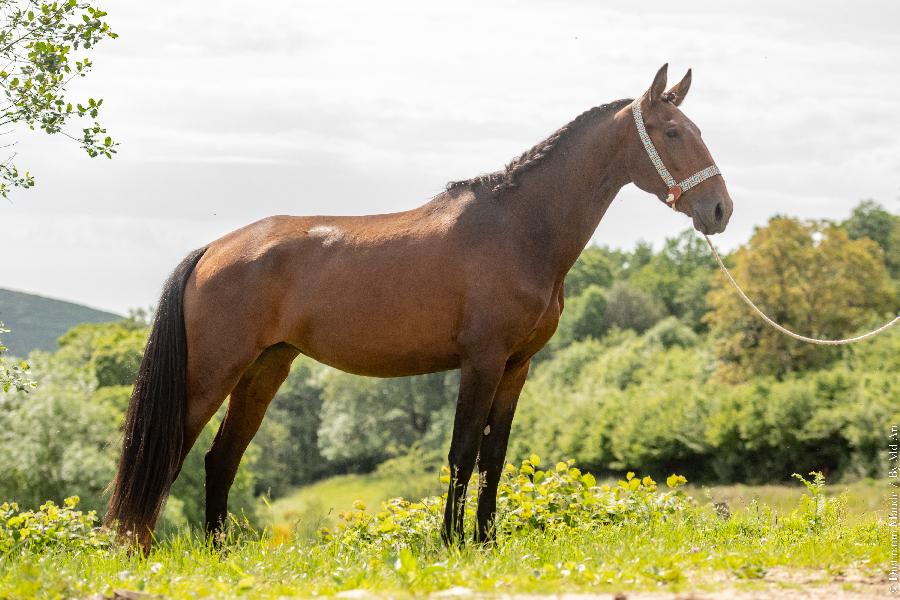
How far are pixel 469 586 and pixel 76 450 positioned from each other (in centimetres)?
3338

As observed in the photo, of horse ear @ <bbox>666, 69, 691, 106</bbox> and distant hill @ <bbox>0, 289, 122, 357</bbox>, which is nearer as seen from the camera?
horse ear @ <bbox>666, 69, 691, 106</bbox>

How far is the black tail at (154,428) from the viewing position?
275 inches

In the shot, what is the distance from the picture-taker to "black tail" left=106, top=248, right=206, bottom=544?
6980 mm

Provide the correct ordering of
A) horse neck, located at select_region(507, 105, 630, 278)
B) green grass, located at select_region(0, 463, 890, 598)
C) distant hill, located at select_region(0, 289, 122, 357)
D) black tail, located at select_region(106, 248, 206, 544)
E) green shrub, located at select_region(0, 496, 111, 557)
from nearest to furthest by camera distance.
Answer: green grass, located at select_region(0, 463, 890, 598)
horse neck, located at select_region(507, 105, 630, 278)
black tail, located at select_region(106, 248, 206, 544)
green shrub, located at select_region(0, 496, 111, 557)
distant hill, located at select_region(0, 289, 122, 357)

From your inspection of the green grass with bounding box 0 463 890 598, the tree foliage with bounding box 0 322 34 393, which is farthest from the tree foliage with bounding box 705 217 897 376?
the tree foliage with bounding box 0 322 34 393

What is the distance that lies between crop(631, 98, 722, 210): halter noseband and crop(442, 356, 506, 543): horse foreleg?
1687 mm

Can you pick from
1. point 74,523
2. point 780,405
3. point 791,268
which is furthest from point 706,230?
point 791,268

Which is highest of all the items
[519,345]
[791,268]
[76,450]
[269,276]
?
[791,268]

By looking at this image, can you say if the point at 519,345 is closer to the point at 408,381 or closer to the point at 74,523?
the point at 74,523

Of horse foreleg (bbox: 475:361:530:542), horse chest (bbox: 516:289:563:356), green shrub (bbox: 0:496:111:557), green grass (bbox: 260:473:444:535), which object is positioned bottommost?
green grass (bbox: 260:473:444:535)

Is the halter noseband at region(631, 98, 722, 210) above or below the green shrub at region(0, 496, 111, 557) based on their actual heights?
above

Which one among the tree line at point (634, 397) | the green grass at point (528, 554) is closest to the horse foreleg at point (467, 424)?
the green grass at point (528, 554)

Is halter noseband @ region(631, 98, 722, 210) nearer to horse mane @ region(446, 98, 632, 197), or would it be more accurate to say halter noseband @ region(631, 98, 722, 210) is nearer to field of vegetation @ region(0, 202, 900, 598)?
horse mane @ region(446, 98, 632, 197)

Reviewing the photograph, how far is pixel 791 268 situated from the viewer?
2009 inches
